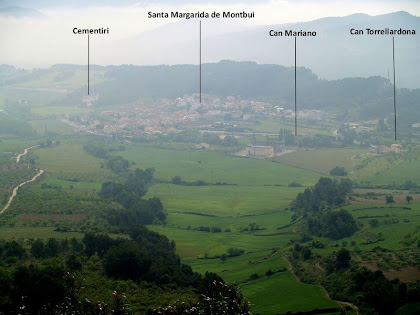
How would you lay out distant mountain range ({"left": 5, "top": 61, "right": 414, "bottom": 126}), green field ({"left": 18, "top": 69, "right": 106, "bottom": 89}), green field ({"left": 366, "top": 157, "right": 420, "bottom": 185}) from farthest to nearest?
green field ({"left": 18, "top": 69, "right": 106, "bottom": 89}) < distant mountain range ({"left": 5, "top": 61, "right": 414, "bottom": 126}) < green field ({"left": 366, "top": 157, "right": 420, "bottom": 185})

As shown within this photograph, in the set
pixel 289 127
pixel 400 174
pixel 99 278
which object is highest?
pixel 289 127

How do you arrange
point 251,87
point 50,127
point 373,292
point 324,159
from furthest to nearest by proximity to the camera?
point 251,87 → point 50,127 → point 324,159 → point 373,292

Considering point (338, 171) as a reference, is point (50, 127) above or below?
above

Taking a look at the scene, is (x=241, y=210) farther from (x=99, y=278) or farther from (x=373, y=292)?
(x=373, y=292)

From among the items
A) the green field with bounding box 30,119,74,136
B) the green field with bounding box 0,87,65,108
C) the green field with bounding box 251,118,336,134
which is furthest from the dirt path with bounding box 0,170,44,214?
the green field with bounding box 0,87,65,108

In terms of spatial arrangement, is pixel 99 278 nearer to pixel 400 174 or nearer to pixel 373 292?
pixel 373 292

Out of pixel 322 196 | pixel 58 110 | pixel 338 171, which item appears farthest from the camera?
pixel 58 110

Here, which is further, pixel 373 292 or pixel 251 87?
pixel 251 87

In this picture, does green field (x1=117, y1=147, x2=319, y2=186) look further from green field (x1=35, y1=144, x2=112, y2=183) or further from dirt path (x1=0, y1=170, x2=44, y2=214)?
dirt path (x1=0, y1=170, x2=44, y2=214)

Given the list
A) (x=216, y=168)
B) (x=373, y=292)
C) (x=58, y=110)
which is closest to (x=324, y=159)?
(x=216, y=168)

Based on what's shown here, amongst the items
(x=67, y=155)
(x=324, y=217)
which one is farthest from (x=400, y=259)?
(x=67, y=155)

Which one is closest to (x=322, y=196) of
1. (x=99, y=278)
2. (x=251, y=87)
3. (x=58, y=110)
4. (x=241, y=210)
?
(x=241, y=210)
